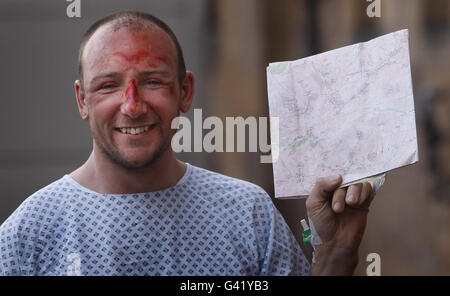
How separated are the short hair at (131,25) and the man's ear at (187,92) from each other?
0.02 m

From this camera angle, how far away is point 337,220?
2.66m

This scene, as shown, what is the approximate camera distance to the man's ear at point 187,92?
273cm

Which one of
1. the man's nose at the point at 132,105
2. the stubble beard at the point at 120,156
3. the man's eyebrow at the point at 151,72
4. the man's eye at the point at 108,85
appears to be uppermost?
the man's eyebrow at the point at 151,72

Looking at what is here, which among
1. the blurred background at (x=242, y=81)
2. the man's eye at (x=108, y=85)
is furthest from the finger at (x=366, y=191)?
the man's eye at (x=108, y=85)

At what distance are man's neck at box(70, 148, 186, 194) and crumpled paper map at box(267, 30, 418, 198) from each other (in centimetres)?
37

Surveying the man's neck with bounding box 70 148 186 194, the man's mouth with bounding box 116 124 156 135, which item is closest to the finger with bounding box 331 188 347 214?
the man's neck with bounding box 70 148 186 194

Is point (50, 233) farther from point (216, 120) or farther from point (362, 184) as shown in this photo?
point (362, 184)

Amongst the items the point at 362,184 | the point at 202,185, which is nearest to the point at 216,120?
the point at 202,185

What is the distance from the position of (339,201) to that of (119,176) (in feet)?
2.31

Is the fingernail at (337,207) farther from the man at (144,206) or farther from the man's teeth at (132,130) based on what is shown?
the man's teeth at (132,130)

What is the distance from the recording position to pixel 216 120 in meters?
2.78

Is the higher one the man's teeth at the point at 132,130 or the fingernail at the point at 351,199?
the man's teeth at the point at 132,130

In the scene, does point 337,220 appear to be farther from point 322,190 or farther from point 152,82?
point 152,82
